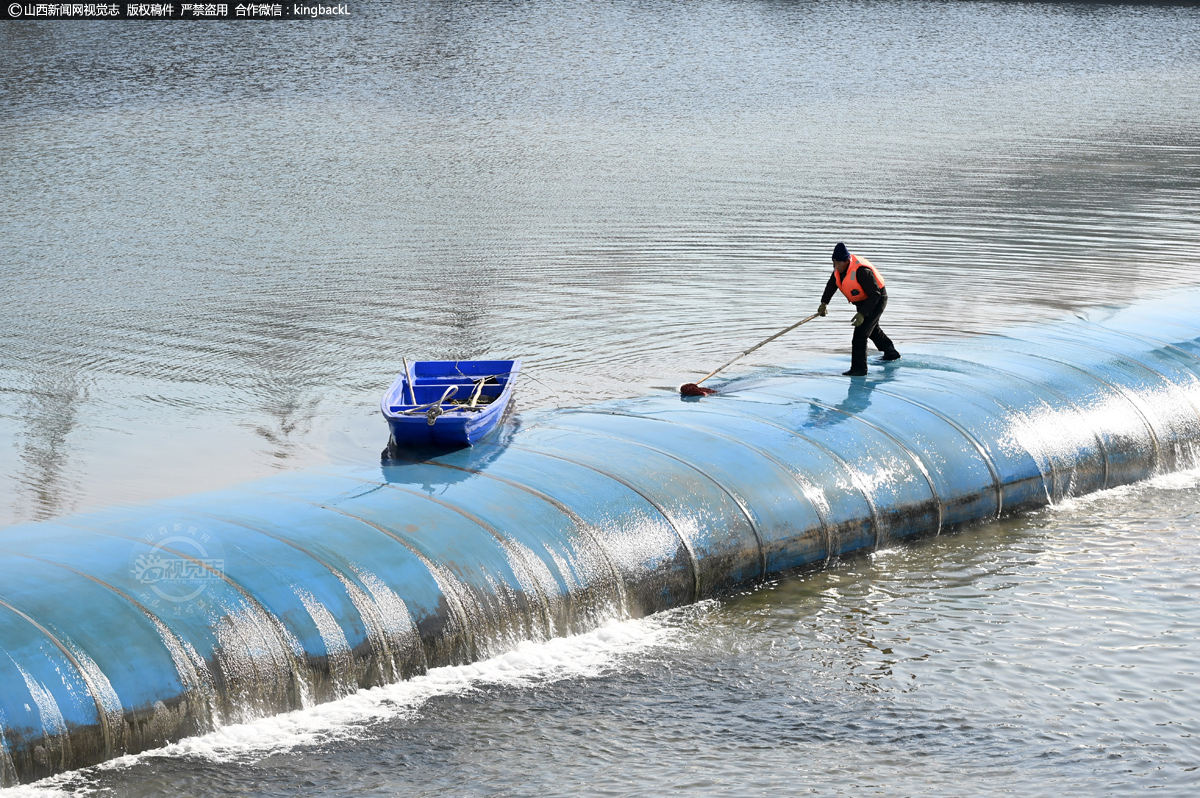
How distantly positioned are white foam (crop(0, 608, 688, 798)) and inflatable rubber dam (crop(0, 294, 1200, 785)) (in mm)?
135

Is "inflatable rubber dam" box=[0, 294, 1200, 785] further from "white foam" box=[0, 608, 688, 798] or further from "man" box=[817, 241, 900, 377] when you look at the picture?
"man" box=[817, 241, 900, 377]

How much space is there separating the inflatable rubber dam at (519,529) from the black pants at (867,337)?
39cm

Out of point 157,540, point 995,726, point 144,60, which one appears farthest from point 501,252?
point 144,60

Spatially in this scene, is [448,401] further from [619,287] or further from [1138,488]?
[619,287]

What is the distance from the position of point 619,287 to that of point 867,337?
10.3m

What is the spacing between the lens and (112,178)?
42594 mm

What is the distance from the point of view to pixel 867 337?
1969 centimetres

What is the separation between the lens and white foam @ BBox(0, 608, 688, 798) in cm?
1147

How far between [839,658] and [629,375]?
387 inches

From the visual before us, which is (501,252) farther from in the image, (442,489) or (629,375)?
(442,489)

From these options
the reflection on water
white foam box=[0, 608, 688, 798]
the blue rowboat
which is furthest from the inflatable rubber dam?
the reflection on water

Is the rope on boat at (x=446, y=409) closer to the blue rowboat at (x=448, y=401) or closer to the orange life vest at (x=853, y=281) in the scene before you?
the blue rowboat at (x=448, y=401)
